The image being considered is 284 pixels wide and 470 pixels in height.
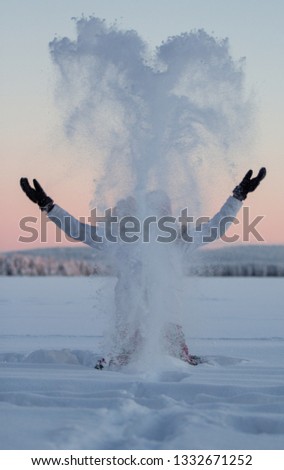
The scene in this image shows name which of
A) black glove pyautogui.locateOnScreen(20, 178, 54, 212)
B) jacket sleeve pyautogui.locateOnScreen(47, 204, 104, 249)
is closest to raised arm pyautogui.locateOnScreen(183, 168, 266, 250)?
jacket sleeve pyautogui.locateOnScreen(47, 204, 104, 249)

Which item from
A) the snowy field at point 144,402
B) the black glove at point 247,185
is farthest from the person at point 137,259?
the snowy field at point 144,402

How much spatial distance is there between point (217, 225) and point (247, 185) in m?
0.49

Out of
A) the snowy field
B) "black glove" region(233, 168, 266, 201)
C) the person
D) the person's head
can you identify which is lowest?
the snowy field

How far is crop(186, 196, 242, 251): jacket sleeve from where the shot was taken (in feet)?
23.4

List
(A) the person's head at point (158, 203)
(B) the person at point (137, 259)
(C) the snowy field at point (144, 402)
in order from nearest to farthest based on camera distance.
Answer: (C) the snowy field at point (144, 402) → (B) the person at point (137, 259) → (A) the person's head at point (158, 203)

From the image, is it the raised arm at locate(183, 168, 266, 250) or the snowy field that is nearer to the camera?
the snowy field

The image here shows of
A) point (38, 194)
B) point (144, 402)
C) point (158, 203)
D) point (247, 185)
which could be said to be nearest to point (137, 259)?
point (158, 203)

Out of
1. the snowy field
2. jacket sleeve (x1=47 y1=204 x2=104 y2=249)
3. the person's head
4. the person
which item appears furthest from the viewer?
the person's head

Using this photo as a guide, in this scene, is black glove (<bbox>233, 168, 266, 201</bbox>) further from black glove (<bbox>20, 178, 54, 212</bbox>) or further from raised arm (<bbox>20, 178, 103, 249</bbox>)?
black glove (<bbox>20, 178, 54, 212</bbox>)

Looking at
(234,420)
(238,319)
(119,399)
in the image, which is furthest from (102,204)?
(238,319)

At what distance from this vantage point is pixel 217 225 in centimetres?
712

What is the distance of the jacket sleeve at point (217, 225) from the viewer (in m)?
7.12

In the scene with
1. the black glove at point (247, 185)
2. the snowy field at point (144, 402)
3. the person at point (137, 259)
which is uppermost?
the black glove at point (247, 185)

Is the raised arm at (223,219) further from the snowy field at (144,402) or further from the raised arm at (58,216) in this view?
the raised arm at (58,216)
